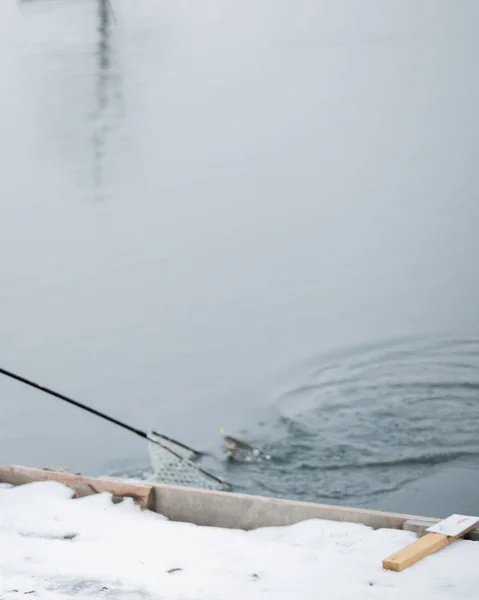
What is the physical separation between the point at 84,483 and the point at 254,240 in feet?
8.13

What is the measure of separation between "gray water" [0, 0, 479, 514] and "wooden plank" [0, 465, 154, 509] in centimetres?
123

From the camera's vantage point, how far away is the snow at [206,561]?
6.12 feet

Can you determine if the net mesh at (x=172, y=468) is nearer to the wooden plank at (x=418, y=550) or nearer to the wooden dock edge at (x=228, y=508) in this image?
the wooden dock edge at (x=228, y=508)

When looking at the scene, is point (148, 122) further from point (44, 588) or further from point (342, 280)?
point (44, 588)

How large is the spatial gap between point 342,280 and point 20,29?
113 inches

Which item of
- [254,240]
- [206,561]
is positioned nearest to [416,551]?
→ [206,561]

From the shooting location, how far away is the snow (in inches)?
73.4

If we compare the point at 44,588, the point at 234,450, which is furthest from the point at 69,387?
the point at 44,588

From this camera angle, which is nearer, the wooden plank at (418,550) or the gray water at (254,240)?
the wooden plank at (418,550)

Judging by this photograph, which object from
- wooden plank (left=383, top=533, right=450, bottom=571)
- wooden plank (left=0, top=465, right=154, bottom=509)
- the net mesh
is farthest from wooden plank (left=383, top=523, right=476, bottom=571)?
the net mesh

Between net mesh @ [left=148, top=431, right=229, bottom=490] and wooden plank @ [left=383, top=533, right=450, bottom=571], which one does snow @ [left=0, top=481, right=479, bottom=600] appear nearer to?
wooden plank @ [left=383, top=533, right=450, bottom=571]

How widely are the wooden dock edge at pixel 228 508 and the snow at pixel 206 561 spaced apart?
4 cm

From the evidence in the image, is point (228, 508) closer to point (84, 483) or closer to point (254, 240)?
point (84, 483)

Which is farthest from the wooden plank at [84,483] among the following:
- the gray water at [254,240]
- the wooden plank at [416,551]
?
the gray water at [254,240]
